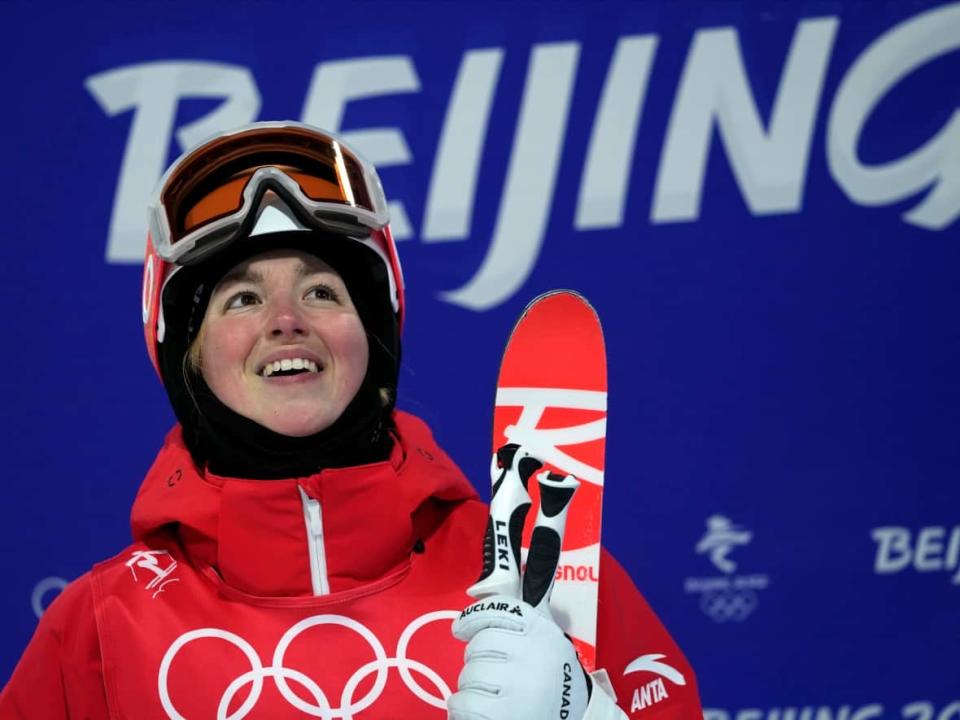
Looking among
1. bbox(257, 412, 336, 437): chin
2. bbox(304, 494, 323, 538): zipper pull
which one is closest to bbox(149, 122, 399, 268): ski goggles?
bbox(257, 412, 336, 437): chin

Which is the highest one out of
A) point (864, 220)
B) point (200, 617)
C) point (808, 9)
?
point (808, 9)

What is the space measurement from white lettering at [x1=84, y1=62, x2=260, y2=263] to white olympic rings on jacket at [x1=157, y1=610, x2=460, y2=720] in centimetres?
124

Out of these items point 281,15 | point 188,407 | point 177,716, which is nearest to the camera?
point 177,716

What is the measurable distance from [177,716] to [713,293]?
1593 mm

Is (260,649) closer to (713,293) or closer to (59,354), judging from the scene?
(59,354)

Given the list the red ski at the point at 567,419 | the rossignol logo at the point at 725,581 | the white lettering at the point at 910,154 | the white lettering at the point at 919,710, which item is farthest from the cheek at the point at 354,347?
the white lettering at the point at 919,710

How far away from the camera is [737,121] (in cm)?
280

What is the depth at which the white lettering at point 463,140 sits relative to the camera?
278 cm

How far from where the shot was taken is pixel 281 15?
2.74m

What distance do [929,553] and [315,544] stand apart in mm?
1656

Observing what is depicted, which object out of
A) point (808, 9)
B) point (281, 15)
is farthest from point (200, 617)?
point (808, 9)

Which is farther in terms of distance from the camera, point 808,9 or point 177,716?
point 808,9

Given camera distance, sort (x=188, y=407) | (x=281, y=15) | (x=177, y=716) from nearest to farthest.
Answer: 1. (x=177, y=716)
2. (x=188, y=407)
3. (x=281, y=15)

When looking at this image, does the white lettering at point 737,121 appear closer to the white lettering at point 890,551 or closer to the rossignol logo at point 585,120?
the rossignol logo at point 585,120
